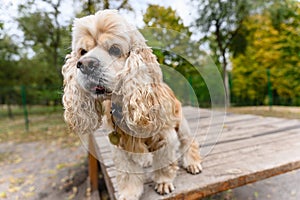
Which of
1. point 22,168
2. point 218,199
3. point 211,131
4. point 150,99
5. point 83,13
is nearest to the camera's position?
point 150,99

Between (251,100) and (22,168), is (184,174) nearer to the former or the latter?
(22,168)

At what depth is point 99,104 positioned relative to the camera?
1.03 m

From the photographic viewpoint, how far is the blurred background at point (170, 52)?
119 cm

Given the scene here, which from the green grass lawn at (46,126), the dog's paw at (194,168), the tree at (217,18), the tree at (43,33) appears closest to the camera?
the dog's paw at (194,168)

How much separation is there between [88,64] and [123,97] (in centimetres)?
22

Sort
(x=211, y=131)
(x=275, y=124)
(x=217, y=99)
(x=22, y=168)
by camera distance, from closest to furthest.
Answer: (x=217, y=99)
(x=211, y=131)
(x=275, y=124)
(x=22, y=168)

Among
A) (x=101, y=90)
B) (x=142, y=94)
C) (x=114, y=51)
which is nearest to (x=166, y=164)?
(x=142, y=94)

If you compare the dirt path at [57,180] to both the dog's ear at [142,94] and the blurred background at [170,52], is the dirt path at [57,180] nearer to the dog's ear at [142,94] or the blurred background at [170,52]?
the blurred background at [170,52]

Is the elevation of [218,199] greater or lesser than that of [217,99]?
lesser

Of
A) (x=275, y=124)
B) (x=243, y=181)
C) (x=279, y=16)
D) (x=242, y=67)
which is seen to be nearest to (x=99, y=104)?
(x=243, y=181)

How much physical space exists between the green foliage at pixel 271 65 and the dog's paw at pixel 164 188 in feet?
15.1

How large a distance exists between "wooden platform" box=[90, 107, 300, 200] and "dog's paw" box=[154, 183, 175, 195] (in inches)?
1.0

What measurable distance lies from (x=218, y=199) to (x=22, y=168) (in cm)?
261

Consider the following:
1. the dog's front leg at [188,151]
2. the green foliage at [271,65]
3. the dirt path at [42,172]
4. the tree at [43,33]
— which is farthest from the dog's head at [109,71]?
the green foliage at [271,65]
